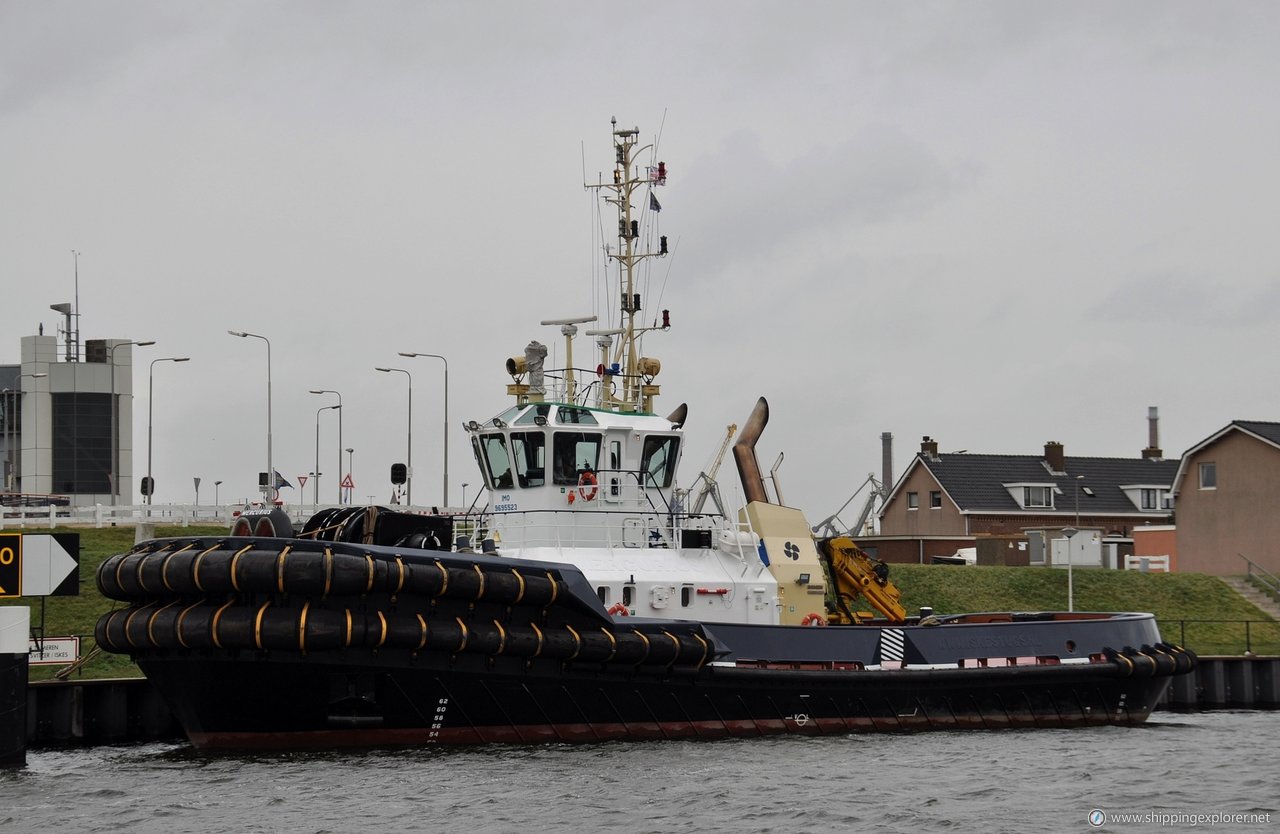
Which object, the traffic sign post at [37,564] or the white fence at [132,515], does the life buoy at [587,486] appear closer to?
the traffic sign post at [37,564]

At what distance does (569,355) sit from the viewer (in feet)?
80.0

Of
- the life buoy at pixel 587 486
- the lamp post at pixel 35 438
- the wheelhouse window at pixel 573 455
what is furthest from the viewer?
the lamp post at pixel 35 438

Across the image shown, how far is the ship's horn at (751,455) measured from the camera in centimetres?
2425

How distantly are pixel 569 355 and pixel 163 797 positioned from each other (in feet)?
31.4

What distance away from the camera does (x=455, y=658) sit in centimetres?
1927

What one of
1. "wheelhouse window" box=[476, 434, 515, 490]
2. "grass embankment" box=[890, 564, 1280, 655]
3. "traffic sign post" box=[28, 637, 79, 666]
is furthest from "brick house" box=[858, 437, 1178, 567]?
"traffic sign post" box=[28, 637, 79, 666]

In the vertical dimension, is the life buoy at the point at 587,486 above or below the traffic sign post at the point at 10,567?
above

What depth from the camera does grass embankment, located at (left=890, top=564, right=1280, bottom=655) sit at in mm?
36844

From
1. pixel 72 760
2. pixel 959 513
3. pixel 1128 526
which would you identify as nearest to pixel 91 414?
pixel 959 513

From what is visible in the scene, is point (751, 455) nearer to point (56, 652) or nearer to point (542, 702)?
point (542, 702)

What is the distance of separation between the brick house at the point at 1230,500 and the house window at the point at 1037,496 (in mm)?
9213

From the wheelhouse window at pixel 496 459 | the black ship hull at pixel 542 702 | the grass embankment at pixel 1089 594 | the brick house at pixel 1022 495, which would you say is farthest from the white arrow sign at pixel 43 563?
the brick house at pixel 1022 495

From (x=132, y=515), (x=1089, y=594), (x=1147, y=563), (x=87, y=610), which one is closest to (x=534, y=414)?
(x=87, y=610)

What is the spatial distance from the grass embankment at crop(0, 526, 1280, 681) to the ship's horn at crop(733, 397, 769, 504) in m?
12.2
